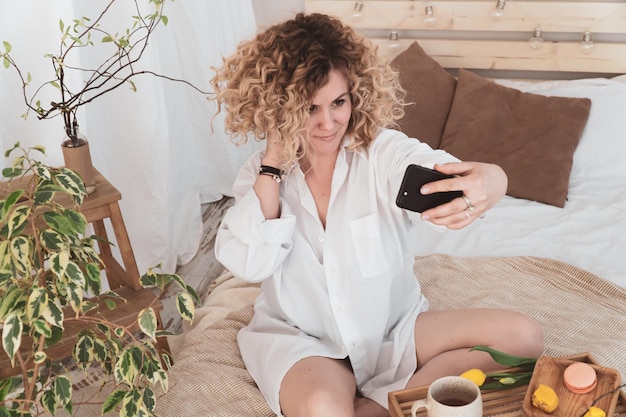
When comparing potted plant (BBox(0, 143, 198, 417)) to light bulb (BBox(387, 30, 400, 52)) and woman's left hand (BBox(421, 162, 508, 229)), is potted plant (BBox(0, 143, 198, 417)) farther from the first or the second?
light bulb (BBox(387, 30, 400, 52))

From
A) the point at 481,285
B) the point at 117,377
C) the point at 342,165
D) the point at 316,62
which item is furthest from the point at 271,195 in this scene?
the point at 481,285

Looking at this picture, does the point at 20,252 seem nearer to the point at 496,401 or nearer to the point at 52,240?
the point at 52,240

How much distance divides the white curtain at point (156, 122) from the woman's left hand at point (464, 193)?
71cm

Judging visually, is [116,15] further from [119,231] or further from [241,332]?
[241,332]

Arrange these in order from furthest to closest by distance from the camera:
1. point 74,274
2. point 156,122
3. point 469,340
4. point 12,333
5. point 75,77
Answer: point 156,122, point 75,77, point 469,340, point 74,274, point 12,333

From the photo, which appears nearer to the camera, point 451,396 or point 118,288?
point 451,396

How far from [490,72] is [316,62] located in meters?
1.64

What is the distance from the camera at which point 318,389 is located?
1437mm

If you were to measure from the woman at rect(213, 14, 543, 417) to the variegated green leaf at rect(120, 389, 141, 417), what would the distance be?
0.33 meters

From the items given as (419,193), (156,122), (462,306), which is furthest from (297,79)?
(156,122)

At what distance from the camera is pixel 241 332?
182 centimetres

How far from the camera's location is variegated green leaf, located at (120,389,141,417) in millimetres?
1278

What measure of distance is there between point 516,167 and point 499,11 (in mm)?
665

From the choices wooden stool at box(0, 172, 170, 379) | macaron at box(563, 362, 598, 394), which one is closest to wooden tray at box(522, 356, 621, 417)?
macaron at box(563, 362, 598, 394)
